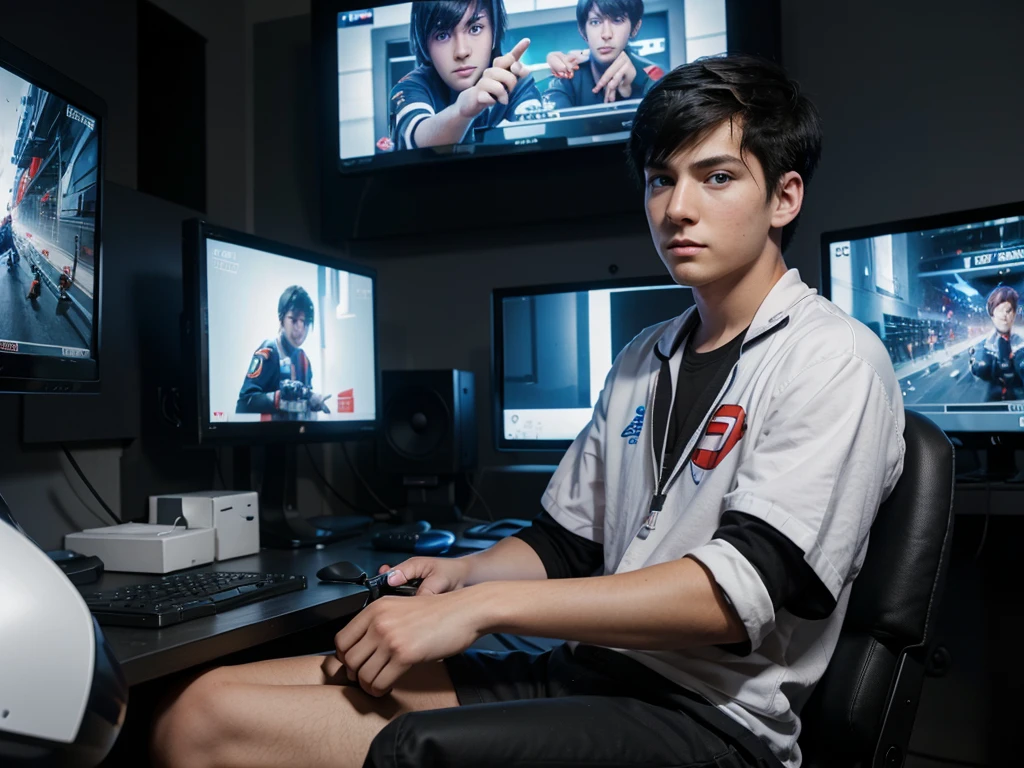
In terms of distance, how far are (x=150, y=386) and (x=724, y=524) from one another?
1.23m

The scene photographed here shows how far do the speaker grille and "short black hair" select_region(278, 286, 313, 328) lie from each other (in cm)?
38

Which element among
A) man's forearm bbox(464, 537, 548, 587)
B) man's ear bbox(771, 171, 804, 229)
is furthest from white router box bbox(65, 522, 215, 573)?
man's ear bbox(771, 171, 804, 229)

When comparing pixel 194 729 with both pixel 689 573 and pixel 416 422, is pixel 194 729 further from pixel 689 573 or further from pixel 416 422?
pixel 416 422

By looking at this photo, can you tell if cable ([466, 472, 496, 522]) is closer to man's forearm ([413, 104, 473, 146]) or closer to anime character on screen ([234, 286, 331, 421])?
anime character on screen ([234, 286, 331, 421])

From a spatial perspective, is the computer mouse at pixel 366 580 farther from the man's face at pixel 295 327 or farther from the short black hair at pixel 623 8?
the short black hair at pixel 623 8

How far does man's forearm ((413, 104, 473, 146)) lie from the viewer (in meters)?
2.06

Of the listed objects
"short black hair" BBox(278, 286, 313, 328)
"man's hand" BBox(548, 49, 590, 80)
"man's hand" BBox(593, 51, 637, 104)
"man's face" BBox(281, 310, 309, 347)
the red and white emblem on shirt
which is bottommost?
the red and white emblem on shirt

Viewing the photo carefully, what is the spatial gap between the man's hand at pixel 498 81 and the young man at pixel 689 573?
0.90 meters

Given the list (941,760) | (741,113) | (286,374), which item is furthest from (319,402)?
(941,760)

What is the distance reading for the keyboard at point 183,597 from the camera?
945 millimetres

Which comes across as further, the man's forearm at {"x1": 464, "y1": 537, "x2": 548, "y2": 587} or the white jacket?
the man's forearm at {"x1": 464, "y1": 537, "x2": 548, "y2": 587}

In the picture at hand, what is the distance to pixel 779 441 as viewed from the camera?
36.8 inches

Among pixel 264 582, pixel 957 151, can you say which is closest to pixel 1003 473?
pixel 957 151

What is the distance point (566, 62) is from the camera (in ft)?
6.48
